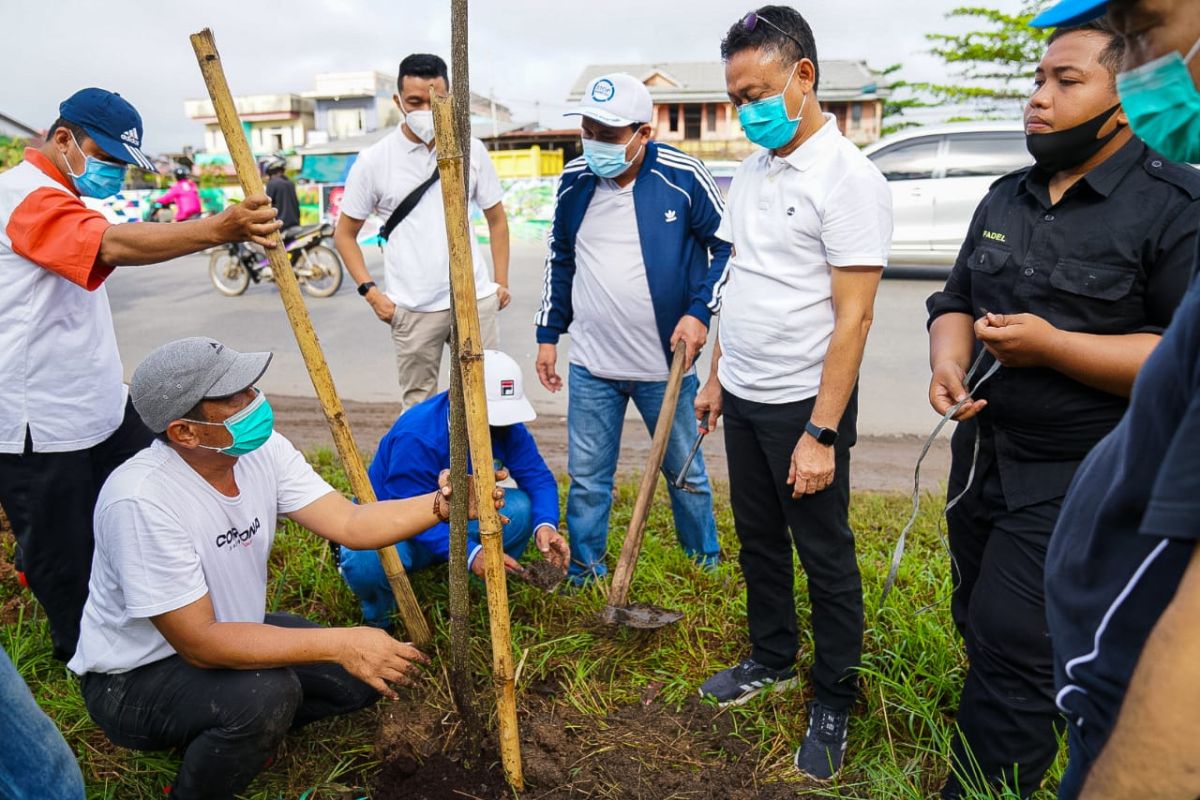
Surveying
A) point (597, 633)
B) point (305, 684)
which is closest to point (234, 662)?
point (305, 684)

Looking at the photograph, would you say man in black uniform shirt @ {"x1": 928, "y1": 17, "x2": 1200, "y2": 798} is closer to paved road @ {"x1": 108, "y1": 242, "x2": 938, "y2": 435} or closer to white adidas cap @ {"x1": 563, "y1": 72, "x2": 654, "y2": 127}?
white adidas cap @ {"x1": 563, "y1": 72, "x2": 654, "y2": 127}

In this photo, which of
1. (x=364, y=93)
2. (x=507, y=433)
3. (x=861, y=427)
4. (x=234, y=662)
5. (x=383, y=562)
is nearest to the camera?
(x=234, y=662)

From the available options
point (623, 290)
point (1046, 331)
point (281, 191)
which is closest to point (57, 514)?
point (623, 290)

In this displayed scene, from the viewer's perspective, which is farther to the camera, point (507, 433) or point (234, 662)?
point (507, 433)

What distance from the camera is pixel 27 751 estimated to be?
5.66 feet

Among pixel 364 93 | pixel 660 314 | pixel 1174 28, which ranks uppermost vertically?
pixel 364 93

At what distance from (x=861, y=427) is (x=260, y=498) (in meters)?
4.27

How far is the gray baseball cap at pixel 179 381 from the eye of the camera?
2.20 m

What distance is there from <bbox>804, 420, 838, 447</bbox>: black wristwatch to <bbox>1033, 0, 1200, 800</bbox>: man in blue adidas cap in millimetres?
1060

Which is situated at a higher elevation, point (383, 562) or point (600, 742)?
point (383, 562)

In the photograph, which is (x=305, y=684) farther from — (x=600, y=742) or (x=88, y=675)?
(x=600, y=742)

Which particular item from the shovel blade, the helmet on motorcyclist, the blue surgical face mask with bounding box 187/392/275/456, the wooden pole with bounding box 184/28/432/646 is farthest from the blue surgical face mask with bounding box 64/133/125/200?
the helmet on motorcyclist

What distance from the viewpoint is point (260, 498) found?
8.27 feet

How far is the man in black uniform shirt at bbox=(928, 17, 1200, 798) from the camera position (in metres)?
1.90
